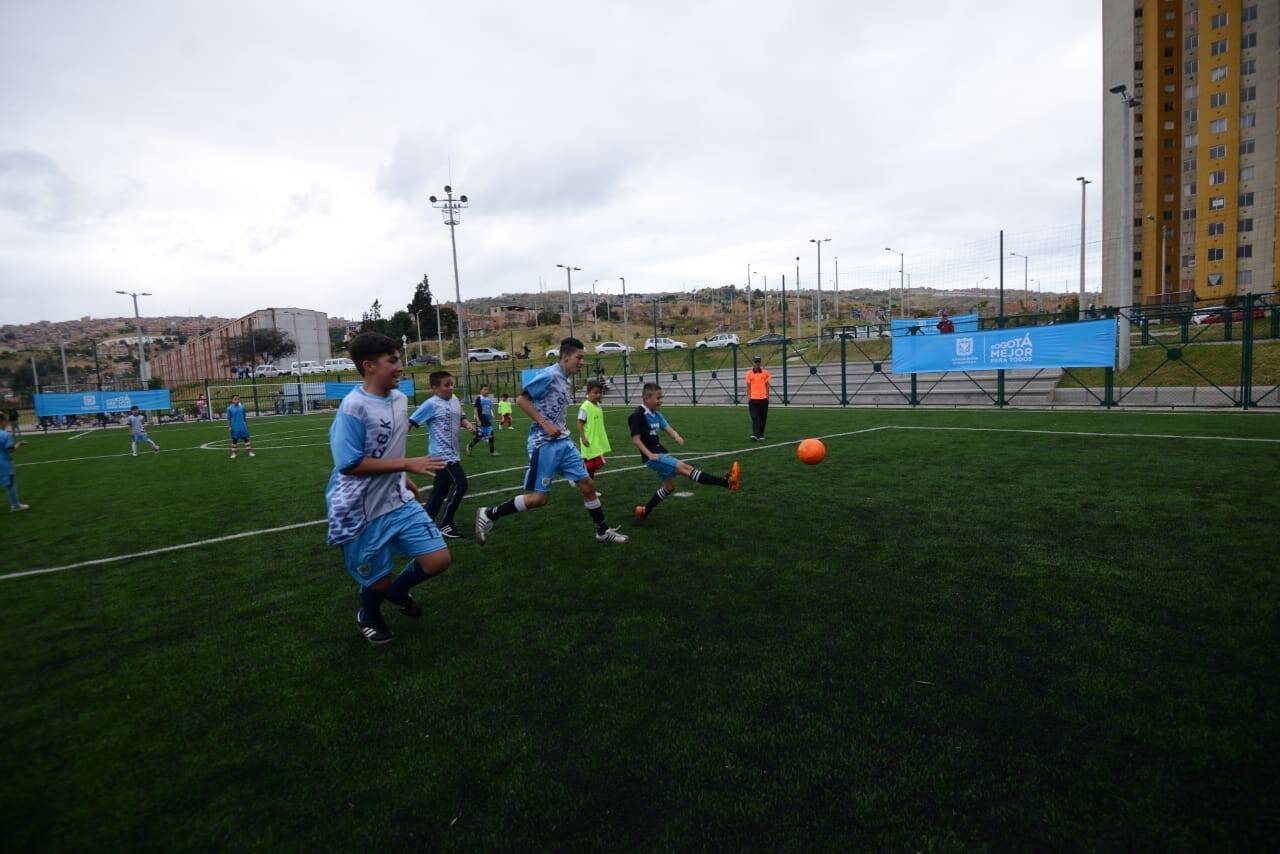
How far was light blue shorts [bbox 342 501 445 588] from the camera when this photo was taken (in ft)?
14.3

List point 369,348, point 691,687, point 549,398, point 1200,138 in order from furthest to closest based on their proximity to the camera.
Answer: point 1200,138
point 549,398
point 369,348
point 691,687


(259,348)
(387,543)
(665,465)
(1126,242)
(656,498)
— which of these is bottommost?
(656,498)

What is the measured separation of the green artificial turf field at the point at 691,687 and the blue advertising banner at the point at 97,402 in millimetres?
42135

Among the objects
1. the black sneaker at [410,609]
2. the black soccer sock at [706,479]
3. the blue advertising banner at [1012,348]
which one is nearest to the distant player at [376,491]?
the black sneaker at [410,609]

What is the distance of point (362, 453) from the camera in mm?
4148

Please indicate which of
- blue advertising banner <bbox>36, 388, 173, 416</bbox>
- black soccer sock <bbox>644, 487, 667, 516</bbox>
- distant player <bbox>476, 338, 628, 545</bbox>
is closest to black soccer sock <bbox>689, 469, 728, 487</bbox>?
black soccer sock <bbox>644, 487, 667, 516</bbox>

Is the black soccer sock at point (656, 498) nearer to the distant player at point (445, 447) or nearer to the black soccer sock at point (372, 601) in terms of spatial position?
the distant player at point (445, 447)

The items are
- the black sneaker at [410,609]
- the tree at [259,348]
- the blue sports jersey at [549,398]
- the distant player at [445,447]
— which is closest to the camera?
the black sneaker at [410,609]

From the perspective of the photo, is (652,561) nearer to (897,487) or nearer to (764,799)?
(764,799)

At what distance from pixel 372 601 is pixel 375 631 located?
0.22 m

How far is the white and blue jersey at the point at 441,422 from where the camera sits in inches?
319

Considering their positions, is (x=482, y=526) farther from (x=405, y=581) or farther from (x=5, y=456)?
(x=5, y=456)

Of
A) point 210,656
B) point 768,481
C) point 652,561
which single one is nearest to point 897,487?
point 768,481

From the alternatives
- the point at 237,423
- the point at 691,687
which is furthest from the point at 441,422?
the point at 237,423
